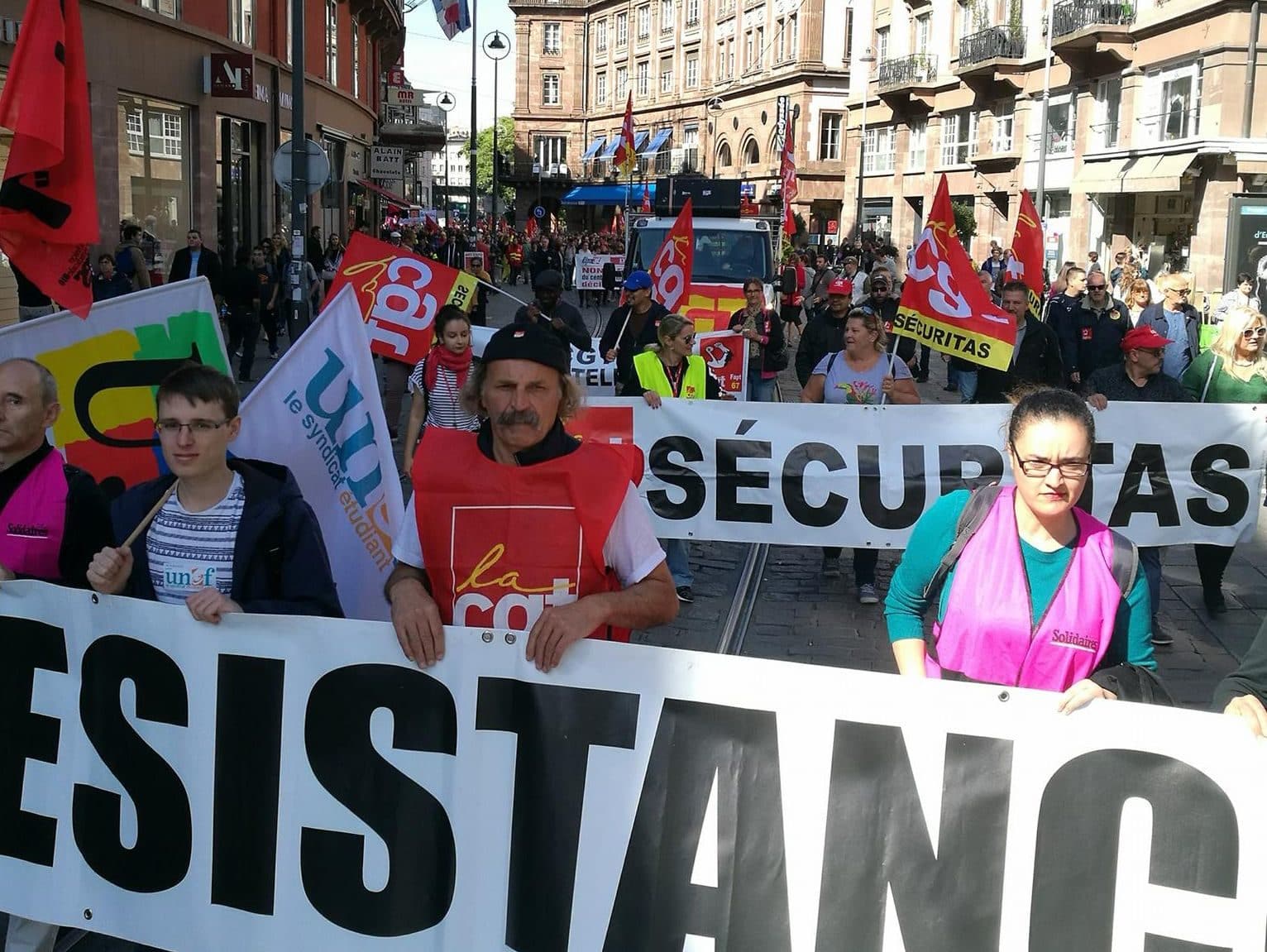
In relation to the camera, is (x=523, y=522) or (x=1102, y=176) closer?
(x=523, y=522)

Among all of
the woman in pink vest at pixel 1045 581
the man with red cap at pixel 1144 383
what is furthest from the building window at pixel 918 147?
the woman in pink vest at pixel 1045 581

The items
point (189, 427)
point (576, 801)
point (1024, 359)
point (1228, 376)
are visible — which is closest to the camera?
point (576, 801)

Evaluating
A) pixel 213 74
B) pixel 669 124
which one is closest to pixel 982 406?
pixel 213 74

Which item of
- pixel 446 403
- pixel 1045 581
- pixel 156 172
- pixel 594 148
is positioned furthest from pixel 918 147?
pixel 1045 581

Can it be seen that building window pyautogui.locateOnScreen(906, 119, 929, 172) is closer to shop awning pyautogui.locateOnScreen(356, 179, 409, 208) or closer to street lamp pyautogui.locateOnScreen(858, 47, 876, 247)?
street lamp pyautogui.locateOnScreen(858, 47, 876, 247)

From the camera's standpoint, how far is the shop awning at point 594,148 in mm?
103000

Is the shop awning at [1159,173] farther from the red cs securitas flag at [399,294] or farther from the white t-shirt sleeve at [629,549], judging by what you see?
the white t-shirt sleeve at [629,549]

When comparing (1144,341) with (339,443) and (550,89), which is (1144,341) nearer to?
(339,443)

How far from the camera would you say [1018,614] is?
336cm

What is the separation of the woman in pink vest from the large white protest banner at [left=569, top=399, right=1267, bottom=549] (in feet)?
14.7

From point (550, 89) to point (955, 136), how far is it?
61.6 meters

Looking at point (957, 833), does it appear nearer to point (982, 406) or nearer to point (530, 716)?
point (530, 716)

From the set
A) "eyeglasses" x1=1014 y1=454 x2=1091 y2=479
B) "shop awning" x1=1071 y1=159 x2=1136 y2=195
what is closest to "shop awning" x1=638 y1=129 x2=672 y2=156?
"shop awning" x1=1071 y1=159 x2=1136 y2=195

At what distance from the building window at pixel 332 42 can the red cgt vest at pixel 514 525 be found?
115ft
